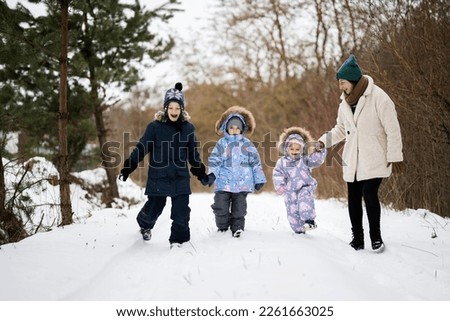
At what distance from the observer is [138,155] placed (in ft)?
14.9

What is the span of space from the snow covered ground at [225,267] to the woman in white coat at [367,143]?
1.43 ft

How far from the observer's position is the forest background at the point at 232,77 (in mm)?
5363

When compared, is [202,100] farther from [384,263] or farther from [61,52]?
[384,263]

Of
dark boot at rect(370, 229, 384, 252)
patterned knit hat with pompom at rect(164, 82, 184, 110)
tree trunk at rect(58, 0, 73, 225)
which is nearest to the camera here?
dark boot at rect(370, 229, 384, 252)

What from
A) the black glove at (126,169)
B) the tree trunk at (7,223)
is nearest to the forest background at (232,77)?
the tree trunk at (7,223)

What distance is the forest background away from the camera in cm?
536

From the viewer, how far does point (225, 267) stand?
10.8 feet

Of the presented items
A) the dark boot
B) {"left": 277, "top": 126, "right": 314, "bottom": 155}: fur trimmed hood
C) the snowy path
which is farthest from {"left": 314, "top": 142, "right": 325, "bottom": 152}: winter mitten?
the dark boot

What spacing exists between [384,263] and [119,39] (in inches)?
382

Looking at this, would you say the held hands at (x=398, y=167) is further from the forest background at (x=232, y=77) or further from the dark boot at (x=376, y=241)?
the forest background at (x=232, y=77)

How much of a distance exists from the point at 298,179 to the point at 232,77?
15.1 metres

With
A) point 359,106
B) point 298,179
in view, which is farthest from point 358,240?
point 359,106

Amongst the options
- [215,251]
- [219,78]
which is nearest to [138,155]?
[215,251]

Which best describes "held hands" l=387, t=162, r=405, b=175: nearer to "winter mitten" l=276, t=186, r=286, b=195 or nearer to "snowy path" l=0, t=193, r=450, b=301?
"snowy path" l=0, t=193, r=450, b=301
